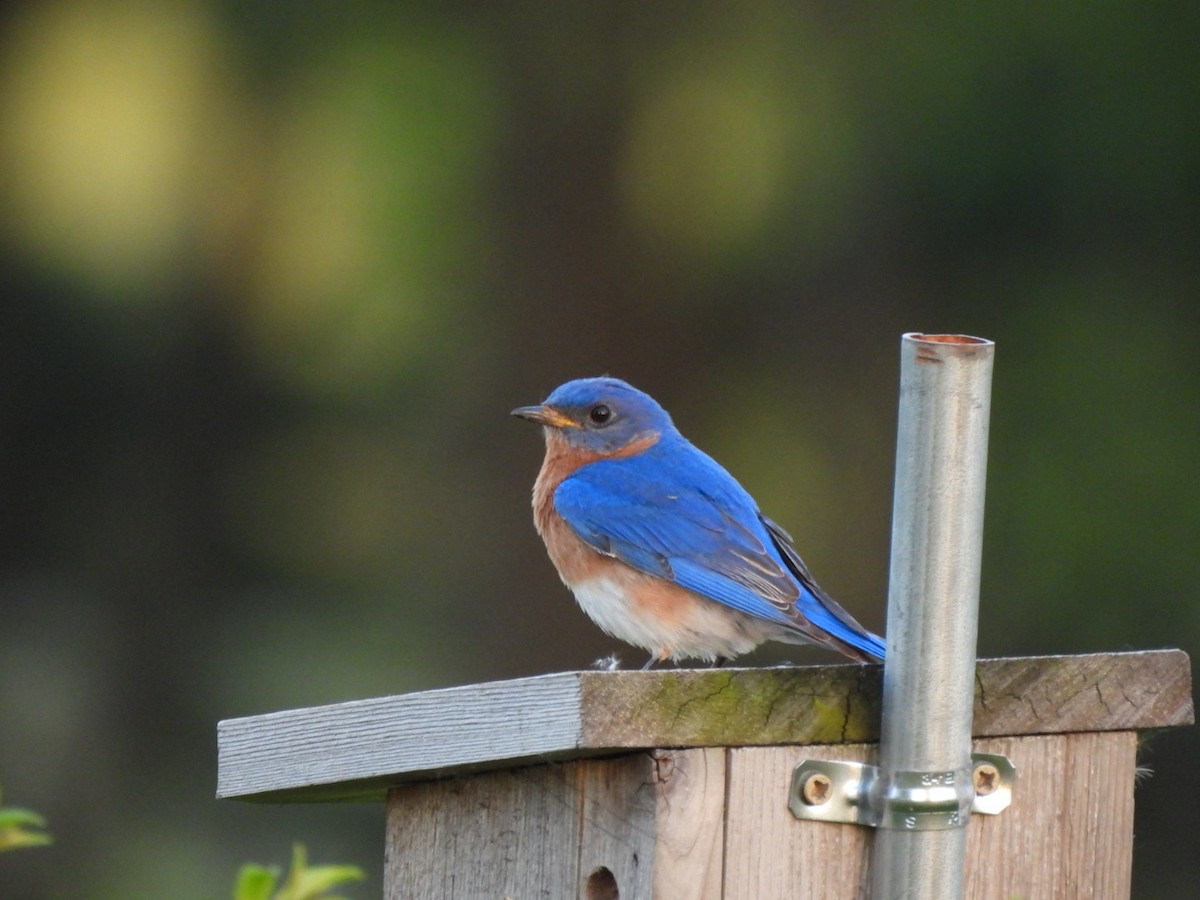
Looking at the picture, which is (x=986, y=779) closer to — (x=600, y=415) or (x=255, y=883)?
(x=255, y=883)

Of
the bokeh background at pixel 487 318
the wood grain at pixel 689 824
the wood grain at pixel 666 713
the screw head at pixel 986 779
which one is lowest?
the wood grain at pixel 689 824

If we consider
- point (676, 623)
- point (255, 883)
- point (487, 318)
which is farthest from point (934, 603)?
point (487, 318)

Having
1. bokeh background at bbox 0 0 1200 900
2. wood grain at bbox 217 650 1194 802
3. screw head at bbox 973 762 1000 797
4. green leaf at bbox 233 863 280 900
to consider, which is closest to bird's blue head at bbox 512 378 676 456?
wood grain at bbox 217 650 1194 802

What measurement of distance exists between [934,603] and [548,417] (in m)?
1.98

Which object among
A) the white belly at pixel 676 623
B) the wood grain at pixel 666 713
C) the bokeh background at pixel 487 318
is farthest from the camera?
A: the bokeh background at pixel 487 318

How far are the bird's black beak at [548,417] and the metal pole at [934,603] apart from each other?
6.19 ft

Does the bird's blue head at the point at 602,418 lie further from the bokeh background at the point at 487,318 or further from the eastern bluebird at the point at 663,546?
the bokeh background at the point at 487,318

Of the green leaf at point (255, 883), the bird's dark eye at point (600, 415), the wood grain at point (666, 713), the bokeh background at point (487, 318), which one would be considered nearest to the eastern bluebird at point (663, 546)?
the bird's dark eye at point (600, 415)

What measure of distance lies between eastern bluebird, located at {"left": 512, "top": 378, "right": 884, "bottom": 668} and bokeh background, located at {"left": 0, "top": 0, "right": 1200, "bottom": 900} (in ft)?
9.88

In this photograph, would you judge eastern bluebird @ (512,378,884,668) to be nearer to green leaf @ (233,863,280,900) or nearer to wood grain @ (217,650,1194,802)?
wood grain @ (217,650,1194,802)

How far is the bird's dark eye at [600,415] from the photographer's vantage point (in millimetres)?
4598

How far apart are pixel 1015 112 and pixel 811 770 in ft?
18.4

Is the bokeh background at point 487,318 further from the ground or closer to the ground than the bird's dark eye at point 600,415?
further from the ground

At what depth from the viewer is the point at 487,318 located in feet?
26.1
